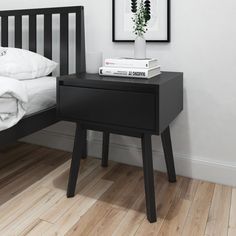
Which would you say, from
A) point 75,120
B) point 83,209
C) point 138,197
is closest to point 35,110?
point 75,120

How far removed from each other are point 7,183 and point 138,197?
749mm

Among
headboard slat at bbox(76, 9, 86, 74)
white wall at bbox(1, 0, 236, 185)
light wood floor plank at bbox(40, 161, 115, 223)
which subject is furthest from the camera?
headboard slat at bbox(76, 9, 86, 74)

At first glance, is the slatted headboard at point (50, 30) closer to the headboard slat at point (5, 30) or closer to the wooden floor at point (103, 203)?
the headboard slat at point (5, 30)

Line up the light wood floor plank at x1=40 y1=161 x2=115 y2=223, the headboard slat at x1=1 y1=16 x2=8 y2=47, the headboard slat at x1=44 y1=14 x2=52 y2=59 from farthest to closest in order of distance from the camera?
1. the headboard slat at x1=1 y1=16 x2=8 y2=47
2. the headboard slat at x1=44 y1=14 x2=52 y2=59
3. the light wood floor plank at x1=40 y1=161 x2=115 y2=223

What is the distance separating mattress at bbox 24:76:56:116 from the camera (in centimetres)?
145

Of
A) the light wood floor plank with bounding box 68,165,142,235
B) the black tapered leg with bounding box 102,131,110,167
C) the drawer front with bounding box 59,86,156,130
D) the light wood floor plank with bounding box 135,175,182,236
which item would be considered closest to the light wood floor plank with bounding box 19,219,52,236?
the light wood floor plank with bounding box 68,165,142,235

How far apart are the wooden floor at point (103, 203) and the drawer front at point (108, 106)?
0.43 m

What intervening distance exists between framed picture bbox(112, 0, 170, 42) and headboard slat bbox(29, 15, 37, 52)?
1.78 ft

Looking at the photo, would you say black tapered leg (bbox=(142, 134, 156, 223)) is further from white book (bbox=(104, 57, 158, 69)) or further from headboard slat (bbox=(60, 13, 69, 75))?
headboard slat (bbox=(60, 13, 69, 75))

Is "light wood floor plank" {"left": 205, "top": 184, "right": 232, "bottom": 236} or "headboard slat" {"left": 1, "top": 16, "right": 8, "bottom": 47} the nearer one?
"light wood floor plank" {"left": 205, "top": 184, "right": 232, "bottom": 236}

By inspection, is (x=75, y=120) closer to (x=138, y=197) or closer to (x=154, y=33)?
(x=138, y=197)

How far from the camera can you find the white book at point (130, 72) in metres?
1.33

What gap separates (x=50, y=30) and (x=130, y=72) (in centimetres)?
78

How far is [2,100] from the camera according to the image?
1228 mm
